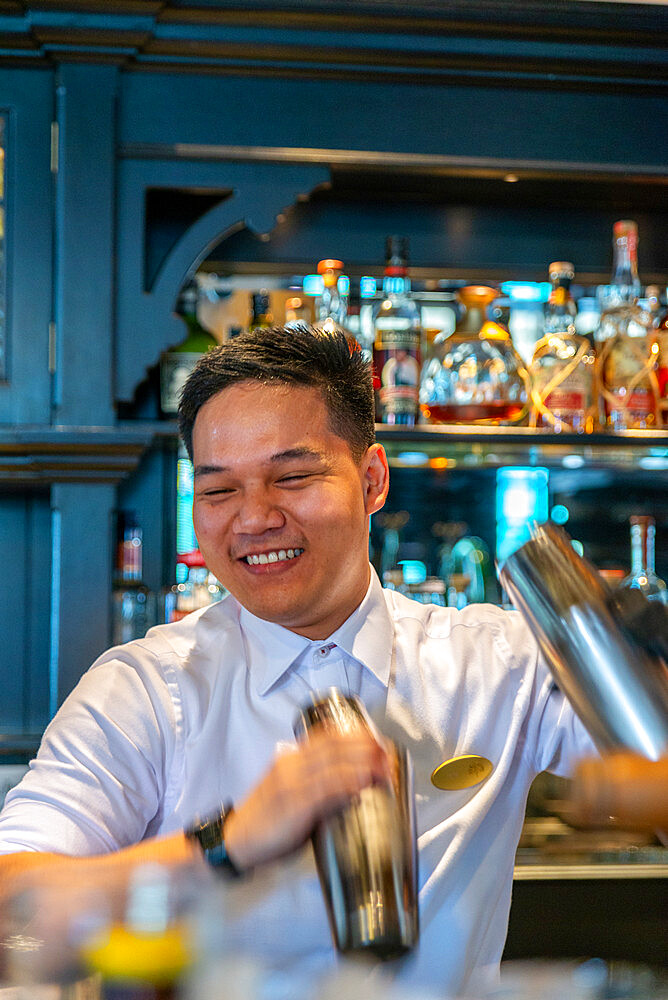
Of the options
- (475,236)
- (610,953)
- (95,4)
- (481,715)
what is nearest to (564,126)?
(475,236)

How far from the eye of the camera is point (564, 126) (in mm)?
1868

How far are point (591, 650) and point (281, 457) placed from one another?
2.34 ft

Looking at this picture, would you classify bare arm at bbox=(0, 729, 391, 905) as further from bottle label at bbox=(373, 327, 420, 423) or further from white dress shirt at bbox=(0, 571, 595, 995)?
bottle label at bbox=(373, 327, 420, 423)

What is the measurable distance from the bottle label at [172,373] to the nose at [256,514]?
2.32 ft

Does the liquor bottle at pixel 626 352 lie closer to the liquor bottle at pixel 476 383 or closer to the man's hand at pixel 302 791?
the liquor bottle at pixel 476 383

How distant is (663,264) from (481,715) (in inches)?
49.3

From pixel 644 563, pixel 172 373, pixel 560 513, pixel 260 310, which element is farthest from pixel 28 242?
pixel 644 563

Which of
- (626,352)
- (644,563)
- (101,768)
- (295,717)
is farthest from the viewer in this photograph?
(644,563)

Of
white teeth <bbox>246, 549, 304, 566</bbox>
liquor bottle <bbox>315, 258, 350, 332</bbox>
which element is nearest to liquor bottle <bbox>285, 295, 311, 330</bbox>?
liquor bottle <bbox>315, 258, 350, 332</bbox>

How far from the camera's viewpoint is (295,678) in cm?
135

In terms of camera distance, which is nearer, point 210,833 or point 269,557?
point 210,833

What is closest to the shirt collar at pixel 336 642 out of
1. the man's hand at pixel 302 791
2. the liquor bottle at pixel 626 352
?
the man's hand at pixel 302 791

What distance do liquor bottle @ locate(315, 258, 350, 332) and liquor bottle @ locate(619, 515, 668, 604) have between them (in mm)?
723

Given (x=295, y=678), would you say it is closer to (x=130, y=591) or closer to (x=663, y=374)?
(x=130, y=591)
